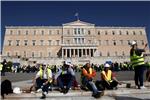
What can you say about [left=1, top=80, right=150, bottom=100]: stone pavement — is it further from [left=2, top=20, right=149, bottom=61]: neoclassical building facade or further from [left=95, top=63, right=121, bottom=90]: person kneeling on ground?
[left=2, top=20, right=149, bottom=61]: neoclassical building facade

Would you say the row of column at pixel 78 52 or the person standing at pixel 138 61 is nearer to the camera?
the person standing at pixel 138 61

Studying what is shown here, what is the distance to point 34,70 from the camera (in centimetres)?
4775

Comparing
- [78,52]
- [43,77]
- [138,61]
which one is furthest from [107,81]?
[78,52]

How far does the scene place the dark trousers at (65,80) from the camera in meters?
12.0

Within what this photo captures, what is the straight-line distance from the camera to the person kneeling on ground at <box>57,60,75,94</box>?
1193 centimetres

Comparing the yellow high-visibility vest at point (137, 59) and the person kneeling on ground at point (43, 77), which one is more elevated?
the yellow high-visibility vest at point (137, 59)

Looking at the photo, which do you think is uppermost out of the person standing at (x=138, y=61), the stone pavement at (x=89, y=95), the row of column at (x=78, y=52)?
the row of column at (x=78, y=52)

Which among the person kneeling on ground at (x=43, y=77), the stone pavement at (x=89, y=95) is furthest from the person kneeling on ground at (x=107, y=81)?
the person kneeling on ground at (x=43, y=77)

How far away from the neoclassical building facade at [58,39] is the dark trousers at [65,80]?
8998 cm

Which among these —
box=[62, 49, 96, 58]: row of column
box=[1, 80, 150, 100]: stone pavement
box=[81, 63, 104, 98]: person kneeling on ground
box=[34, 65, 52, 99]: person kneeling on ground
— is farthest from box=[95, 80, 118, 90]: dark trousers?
box=[62, 49, 96, 58]: row of column

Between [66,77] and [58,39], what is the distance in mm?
93900

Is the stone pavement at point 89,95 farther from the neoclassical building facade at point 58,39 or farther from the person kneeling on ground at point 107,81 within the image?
the neoclassical building facade at point 58,39

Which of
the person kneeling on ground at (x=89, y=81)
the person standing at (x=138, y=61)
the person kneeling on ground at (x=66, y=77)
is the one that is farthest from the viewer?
the person standing at (x=138, y=61)

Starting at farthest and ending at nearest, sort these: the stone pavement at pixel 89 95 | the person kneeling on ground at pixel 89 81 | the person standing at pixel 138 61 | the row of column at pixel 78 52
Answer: the row of column at pixel 78 52 → the person standing at pixel 138 61 → the person kneeling on ground at pixel 89 81 → the stone pavement at pixel 89 95
